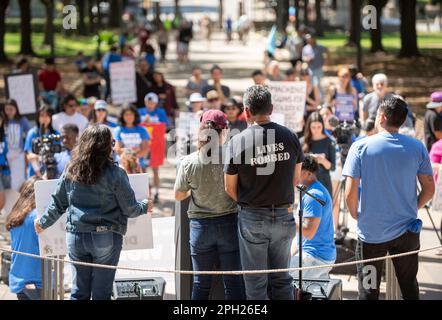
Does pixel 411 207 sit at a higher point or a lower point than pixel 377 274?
higher

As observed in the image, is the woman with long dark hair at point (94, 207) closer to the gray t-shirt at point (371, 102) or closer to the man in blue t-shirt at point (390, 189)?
the man in blue t-shirt at point (390, 189)

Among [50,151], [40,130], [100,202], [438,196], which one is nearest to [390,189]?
[100,202]

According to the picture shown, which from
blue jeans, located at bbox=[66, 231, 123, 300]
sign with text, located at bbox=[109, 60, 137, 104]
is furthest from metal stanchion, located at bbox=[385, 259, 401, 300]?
sign with text, located at bbox=[109, 60, 137, 104]

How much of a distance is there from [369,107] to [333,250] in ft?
19.2

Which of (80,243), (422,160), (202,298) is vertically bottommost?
(202,298)

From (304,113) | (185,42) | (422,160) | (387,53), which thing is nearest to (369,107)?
(304,113)

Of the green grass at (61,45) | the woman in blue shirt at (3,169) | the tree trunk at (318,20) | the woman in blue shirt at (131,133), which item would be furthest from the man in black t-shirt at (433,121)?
the tree trunk at (318,20)

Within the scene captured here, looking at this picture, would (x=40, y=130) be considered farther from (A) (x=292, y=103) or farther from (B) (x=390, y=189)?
(B) (x=390, y=189)

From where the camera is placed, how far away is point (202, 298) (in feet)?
27.2

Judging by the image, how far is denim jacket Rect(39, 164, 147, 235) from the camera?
8.00 m

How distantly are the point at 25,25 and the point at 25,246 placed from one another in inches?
1286

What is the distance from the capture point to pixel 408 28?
38531 millimetres

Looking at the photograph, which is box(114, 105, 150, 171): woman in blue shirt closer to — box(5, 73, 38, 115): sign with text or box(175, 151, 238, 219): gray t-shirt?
box(5, 73, 38, 115): sign with text
